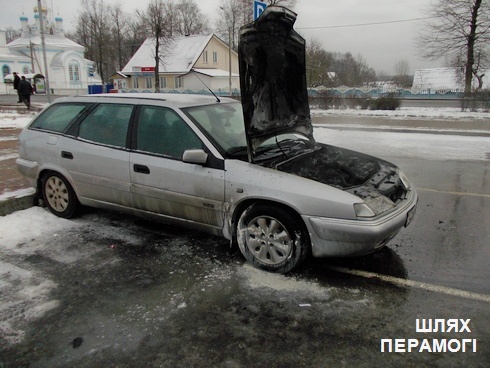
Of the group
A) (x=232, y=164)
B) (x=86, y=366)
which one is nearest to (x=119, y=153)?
(x=232, y=164)

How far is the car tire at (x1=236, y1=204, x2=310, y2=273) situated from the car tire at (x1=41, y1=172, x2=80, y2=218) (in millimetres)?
2427

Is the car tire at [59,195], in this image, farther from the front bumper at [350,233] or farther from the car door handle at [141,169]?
the front bumper at [350,233]

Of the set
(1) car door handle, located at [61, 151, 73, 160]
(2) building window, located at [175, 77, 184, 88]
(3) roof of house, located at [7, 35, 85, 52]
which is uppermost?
(3) roof of house, located at [7, 35, 85, 52]

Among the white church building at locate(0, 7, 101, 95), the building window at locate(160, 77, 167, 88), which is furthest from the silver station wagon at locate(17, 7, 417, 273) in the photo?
the white church building at locate(0, 7, 101, 95)

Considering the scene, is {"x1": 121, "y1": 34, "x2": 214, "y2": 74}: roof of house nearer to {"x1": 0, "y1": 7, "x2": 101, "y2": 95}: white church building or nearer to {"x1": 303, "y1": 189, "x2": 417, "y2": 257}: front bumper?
{"x1": 0, "y1": 7, "x2": 101, "y2": 95}: white church building

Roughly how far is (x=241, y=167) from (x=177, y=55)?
50781mm

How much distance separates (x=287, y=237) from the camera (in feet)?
11.9

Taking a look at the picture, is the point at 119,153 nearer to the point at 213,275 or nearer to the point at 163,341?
the point at 213,275

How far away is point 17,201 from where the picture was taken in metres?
5.39

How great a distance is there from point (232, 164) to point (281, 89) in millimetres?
1352

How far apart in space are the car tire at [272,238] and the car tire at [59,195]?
2427mm

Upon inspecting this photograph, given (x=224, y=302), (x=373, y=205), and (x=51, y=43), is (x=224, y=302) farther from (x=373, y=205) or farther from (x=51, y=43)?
(x=51, y=43)

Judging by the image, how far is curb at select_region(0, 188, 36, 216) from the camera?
5262 mm

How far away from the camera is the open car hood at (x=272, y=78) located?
13.0 feet
